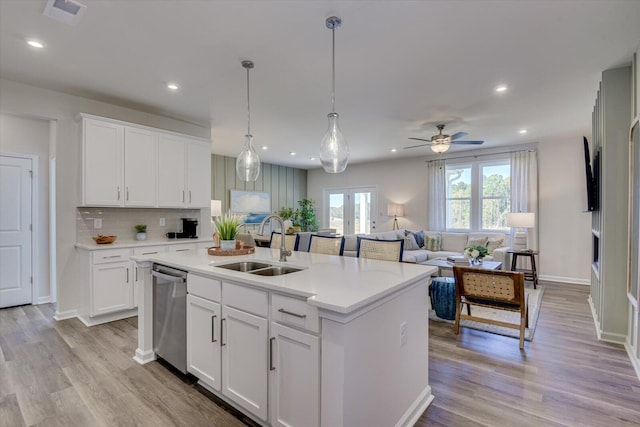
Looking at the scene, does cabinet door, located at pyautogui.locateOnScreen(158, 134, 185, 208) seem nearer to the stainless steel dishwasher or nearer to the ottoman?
the stainless steel dishwasher

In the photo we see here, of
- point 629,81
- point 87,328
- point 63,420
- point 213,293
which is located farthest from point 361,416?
point 629,81

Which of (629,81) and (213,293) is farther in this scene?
(629,81)

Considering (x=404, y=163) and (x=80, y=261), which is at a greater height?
(x=404, y=163)

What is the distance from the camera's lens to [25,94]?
341 centimetres

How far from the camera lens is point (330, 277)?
1.90m

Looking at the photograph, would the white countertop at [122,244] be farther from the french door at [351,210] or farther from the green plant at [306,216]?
the french door at [351,210]

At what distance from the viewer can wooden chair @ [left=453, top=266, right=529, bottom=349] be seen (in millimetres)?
2916

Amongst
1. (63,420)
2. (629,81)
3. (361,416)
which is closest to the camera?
(361,416)

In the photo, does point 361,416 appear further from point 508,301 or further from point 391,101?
point 391,101

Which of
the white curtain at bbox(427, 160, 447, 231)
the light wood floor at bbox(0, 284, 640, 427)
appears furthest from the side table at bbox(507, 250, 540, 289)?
the light wood floor at bbox(0, 284, 640, 427)

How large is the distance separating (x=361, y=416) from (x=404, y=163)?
7.08 m

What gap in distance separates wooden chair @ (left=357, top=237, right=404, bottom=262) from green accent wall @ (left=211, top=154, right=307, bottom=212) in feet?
18.1

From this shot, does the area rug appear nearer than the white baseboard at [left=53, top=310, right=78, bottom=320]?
Yes

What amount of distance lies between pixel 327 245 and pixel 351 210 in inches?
226
